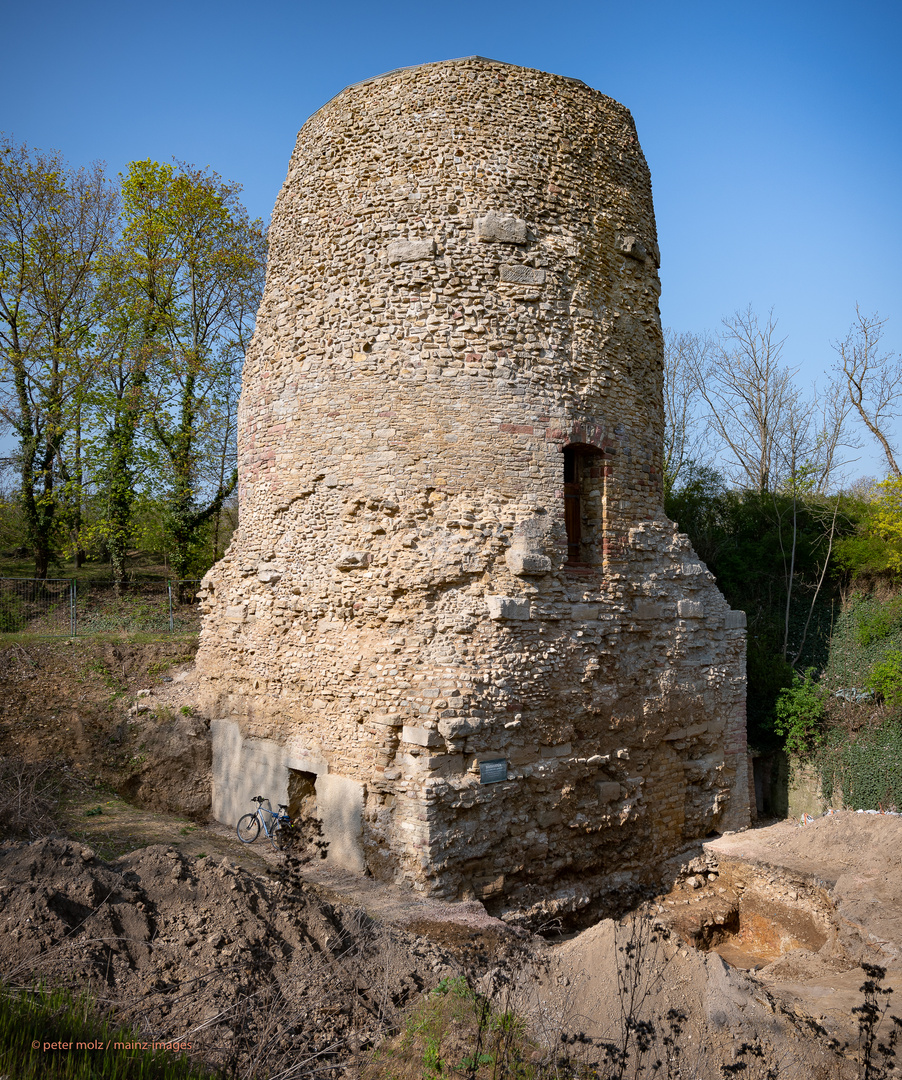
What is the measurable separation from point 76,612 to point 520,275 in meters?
10.3

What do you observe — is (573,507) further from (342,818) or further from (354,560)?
(342,818)

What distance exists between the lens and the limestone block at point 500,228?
7547 mm

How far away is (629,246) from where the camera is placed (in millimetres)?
8492

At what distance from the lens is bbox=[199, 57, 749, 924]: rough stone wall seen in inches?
275

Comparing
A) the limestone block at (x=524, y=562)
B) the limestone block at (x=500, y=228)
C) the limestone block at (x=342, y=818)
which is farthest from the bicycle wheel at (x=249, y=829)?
the limestone block at (x=500, y=228)

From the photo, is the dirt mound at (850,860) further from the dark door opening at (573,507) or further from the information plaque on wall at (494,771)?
the dark door opening at (573,507)

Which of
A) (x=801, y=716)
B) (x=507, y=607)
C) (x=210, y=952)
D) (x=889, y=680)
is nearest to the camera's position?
(x=210, y=952)

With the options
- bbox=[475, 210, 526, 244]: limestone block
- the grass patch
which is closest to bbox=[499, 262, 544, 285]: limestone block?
bbox=[475, 210, 526, 244]: limestone block

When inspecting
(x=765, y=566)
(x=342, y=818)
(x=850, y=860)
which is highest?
(x=765, y=566)

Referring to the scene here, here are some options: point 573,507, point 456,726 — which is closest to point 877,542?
point 573,507

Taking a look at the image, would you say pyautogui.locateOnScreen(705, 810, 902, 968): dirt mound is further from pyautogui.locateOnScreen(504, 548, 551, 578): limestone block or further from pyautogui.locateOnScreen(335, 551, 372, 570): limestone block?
pyautogui.locateOnScreen(335, 551, 372, 570): limestone block

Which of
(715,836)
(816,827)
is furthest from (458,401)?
(816,827)

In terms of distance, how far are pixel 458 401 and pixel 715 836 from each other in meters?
6.40

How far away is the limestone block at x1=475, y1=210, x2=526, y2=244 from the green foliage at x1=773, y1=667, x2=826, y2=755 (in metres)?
9.23
